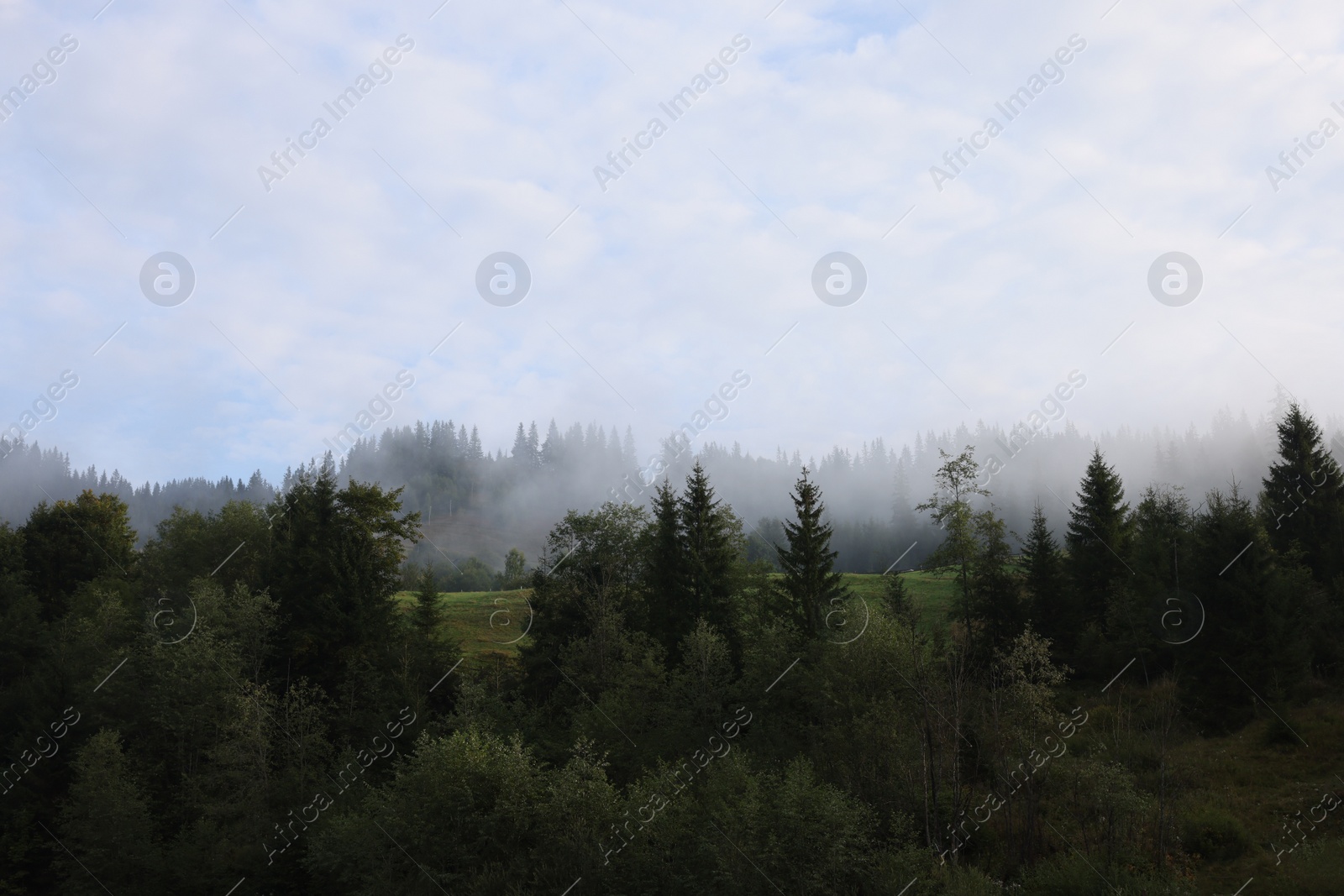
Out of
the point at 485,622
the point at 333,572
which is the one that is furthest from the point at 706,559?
the point at 485,622

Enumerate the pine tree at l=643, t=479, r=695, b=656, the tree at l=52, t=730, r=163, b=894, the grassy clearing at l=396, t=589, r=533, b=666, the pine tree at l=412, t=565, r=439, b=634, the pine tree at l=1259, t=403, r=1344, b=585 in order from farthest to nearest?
the grassy clearing at l=396, t=589, r=533, b=666 < the pine tree at l=412, t=565, r=439, b=634 < the pine tree at l=643, t=479, r=695, b=656 < the pine tree at l=1259, t=403, r=1344, b=585 < the tree at l=52, t=730, r=163, b=894

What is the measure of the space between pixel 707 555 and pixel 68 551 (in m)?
66.1

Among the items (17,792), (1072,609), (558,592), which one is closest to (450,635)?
(558,592)

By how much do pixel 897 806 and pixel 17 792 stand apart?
57000mm

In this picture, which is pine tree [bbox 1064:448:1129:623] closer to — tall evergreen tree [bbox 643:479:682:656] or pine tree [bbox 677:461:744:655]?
pine tree [bbox 677:461:744:655]

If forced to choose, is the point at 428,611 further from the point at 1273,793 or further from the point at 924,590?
the point at 1273,793

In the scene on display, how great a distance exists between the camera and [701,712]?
45.7 m

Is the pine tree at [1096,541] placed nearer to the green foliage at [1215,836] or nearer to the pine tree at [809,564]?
the pine tree at [809,564]

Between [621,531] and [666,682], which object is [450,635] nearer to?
[621,531]

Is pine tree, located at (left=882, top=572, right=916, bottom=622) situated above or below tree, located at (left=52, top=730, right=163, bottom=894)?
above

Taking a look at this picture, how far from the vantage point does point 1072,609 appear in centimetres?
5325

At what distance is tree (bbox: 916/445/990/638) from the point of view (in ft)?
172

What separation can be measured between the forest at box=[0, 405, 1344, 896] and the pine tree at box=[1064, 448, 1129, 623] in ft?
0.99

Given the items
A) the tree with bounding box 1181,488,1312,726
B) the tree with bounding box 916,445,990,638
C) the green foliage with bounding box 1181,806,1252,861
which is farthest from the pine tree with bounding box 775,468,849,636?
the green foliage with bounding box 1181,806,1252,861
